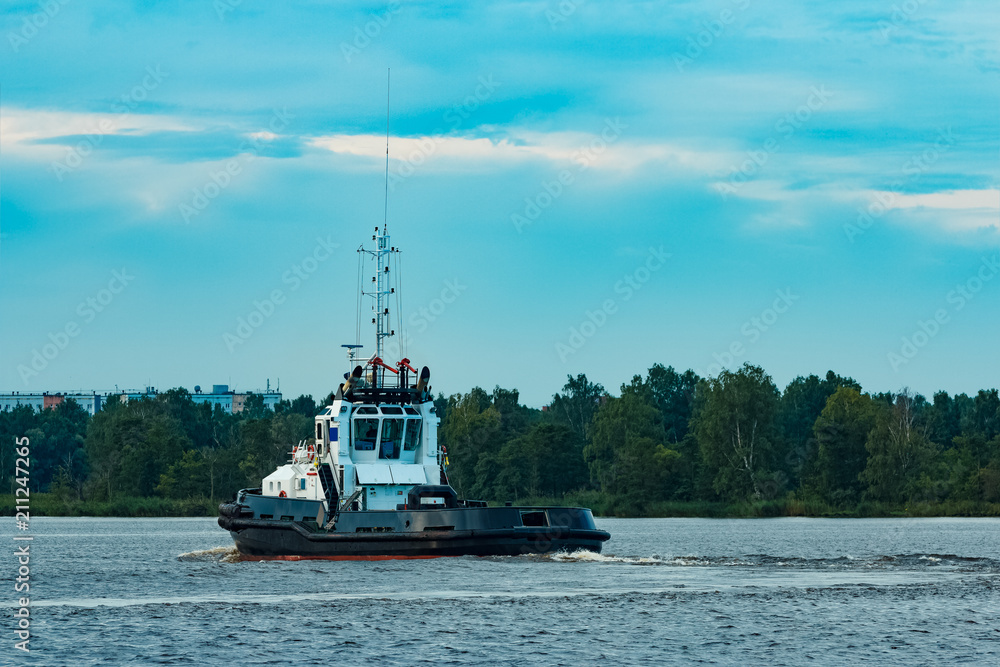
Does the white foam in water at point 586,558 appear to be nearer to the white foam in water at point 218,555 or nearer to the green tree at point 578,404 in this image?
the white foam in water at point 218,555

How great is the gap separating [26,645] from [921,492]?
281 ft

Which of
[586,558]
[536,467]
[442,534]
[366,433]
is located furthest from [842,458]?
[442,534]

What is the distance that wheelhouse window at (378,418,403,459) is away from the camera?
155 ft

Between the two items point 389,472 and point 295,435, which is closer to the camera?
point 389,472

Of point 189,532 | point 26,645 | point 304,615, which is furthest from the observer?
point 189,532

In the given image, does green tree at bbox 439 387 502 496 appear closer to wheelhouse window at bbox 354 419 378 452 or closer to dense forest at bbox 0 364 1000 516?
dense forest at bbox 0 364 1000 516

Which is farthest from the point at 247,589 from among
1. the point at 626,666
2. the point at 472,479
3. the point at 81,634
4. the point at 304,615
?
the point at 472,479

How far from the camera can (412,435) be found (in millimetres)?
47750

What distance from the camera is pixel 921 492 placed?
103m

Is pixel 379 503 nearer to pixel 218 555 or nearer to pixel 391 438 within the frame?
pixel 391 438

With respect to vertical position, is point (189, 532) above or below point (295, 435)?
below

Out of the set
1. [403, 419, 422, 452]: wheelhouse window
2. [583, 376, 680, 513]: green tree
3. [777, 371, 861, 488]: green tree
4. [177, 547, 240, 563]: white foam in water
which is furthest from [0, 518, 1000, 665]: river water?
[777, 371, 861, 488]: green tree

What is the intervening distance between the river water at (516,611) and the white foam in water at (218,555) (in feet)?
0.85

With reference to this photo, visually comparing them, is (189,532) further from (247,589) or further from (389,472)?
(247,589)
